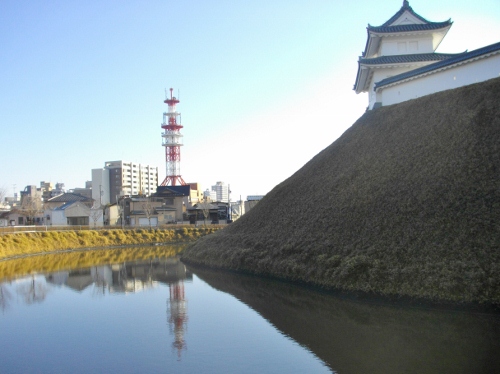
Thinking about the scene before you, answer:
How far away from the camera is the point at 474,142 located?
18.5m

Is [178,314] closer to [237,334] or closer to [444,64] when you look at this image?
[237,334]

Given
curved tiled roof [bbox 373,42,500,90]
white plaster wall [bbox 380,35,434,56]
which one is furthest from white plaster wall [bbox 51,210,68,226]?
white plaster wall [bbox 380,35,434,56]

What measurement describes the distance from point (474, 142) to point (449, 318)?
955 cm

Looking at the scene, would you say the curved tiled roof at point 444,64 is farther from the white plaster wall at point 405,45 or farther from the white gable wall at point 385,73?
the white plaster wall at point 405,45

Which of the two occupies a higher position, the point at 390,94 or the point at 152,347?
the point at 390,94

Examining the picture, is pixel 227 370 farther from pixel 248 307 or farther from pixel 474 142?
pixel 474 142

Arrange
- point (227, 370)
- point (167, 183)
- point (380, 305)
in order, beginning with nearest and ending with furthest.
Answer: point (227, 370)
point (380, 305)
point (167, 183)

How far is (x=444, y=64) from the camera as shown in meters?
23.0

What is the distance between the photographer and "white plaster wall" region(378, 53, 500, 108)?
842 inches

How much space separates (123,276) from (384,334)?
57.1 ft

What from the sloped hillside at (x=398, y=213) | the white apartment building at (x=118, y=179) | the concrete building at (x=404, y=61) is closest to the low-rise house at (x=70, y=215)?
the sloped hillside at (x=398, y=213)

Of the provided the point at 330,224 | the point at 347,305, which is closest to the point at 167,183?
the point at 330,224

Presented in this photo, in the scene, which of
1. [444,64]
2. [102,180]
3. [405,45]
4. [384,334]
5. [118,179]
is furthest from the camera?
[118,179]

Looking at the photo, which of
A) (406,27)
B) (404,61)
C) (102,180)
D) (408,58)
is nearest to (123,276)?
(404,61)
